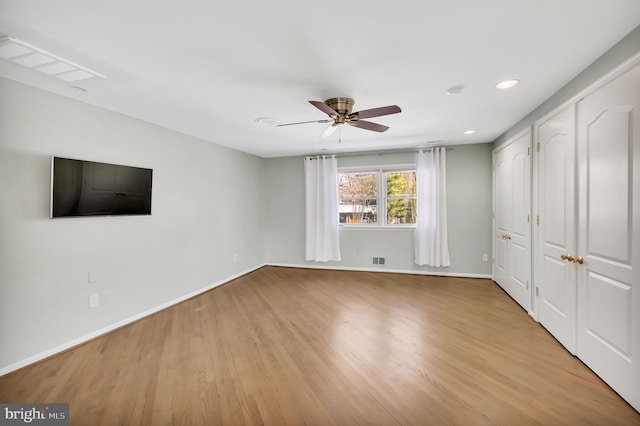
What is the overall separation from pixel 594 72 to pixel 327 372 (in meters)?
3.15

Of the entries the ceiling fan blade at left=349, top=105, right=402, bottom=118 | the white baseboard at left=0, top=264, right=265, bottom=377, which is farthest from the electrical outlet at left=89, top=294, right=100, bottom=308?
the ceiling fan blade at left=349, top=105, right=402, bottom=118

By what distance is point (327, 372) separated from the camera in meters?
2.34

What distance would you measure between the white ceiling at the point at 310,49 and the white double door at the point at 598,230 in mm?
441

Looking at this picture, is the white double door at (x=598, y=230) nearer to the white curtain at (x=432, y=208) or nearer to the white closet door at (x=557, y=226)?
the white closet door at (x=557, y=226)

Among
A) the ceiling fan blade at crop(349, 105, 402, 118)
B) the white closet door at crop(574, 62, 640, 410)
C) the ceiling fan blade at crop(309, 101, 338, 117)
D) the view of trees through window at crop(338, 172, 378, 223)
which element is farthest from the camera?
the view of trees through window at crop(338, 172, 378, 223)

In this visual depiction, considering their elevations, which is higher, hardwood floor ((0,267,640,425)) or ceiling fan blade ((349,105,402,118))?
ceiling fan blade ((349,105,402,118))

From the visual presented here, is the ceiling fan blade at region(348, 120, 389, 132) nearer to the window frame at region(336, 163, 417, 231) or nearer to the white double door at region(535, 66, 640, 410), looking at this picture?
the white double door at region(535, 66, 640, 410)

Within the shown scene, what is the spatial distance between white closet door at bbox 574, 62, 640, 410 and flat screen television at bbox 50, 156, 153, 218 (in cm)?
443

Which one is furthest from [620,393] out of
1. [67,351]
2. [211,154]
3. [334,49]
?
[211,154]

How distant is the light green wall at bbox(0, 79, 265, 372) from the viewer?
242cm

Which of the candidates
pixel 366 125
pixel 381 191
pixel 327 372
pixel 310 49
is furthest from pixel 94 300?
pixel 381 191

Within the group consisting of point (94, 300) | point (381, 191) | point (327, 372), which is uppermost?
point (381, 191)

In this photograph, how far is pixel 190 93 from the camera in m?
2.75

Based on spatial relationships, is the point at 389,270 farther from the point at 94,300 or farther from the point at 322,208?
the point at 94,300
